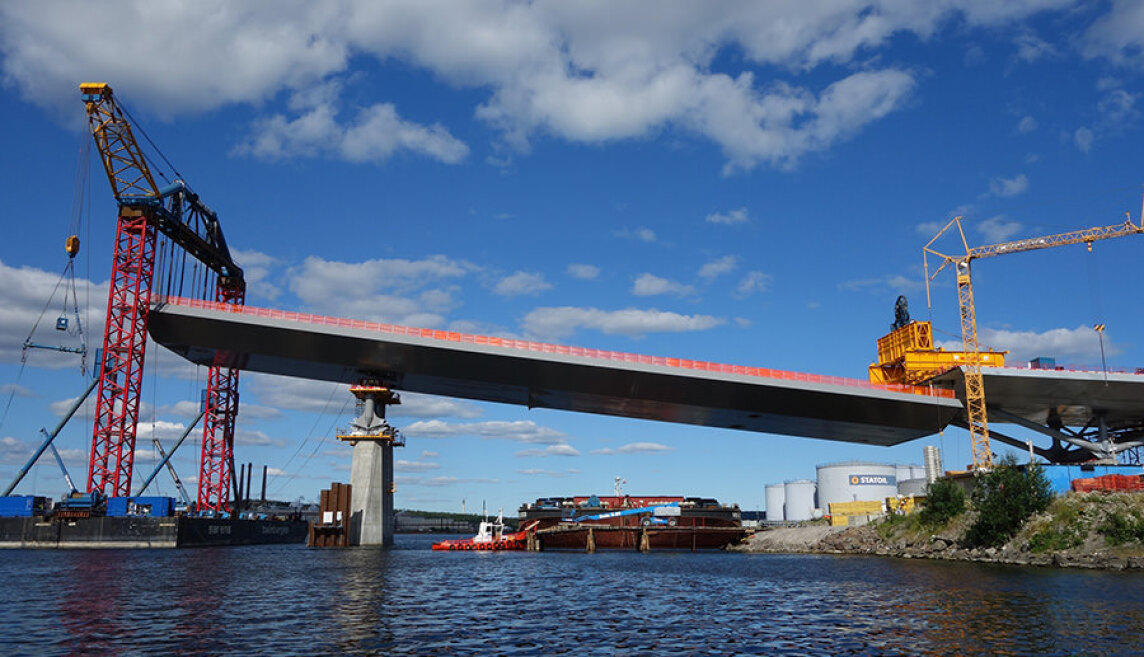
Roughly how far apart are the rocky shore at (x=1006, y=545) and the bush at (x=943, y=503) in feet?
3.96

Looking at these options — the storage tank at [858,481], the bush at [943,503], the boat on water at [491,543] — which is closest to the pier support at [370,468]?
the boat on water at [491,543]

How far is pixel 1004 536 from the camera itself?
189 ft

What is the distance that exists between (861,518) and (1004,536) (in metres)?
31.1

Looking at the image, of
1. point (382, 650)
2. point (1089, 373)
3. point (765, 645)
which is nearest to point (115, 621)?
point (382, 650)

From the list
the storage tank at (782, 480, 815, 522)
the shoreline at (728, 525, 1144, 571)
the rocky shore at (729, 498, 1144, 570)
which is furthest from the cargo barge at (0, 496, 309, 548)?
the storage tank at (782, 480, 815, 522)

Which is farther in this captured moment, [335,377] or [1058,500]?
[335,377]

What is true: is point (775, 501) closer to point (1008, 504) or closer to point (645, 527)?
point (645, 527)

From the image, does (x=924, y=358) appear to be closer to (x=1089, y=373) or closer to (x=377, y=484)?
(x=1089, y=373)

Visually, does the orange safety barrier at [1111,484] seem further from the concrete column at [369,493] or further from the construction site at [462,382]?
the concrete column at [369,493]

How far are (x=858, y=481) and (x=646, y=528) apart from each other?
53.0 meters

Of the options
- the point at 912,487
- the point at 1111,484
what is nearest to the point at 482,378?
the point at 912,487

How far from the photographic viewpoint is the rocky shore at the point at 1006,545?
48.2 m

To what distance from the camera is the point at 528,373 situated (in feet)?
270

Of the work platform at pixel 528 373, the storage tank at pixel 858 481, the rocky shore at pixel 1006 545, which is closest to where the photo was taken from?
the rocky shore at pixel 1006 545
